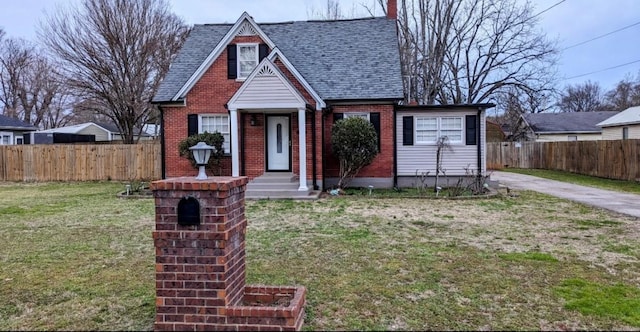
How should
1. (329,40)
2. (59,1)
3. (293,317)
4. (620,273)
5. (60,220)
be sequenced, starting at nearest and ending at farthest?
(293,317) → (620,273) → (60,220) → (329,40) → (59,1)

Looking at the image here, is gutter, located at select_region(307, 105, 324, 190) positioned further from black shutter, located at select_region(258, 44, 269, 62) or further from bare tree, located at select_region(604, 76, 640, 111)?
bare tree, located at select_region(604, 76, 640, 111)

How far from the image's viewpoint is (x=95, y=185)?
18922 mm

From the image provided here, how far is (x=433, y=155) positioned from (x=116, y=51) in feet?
62.0

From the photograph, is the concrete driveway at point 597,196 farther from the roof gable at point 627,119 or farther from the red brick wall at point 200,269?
the roof gable at point 627,119

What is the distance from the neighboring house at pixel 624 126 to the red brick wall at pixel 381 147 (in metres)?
17.5

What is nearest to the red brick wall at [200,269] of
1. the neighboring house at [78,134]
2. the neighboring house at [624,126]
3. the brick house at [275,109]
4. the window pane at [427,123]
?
the brick house at [275,109]

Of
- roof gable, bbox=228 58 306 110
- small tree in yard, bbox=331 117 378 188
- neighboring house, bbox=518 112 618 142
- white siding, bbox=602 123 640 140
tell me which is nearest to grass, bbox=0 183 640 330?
small tree in yard, bbox=331 117 378 188

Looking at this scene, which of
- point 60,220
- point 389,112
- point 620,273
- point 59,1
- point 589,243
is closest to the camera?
point 620,273

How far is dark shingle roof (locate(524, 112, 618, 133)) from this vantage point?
36.9m

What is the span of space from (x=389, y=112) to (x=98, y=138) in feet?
125

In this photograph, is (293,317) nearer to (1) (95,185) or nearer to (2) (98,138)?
(1) (95,185)

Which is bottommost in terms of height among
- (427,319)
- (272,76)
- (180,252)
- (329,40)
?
(427,319)

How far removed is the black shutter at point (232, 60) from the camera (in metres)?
15.7

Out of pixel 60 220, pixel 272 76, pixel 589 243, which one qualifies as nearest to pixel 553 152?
pixel 272 76
